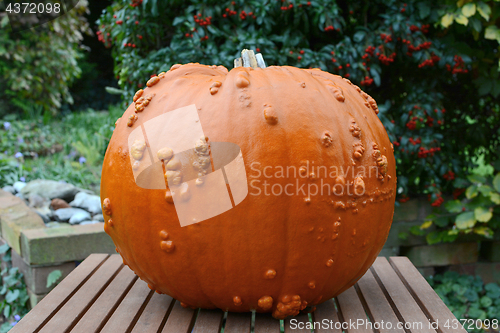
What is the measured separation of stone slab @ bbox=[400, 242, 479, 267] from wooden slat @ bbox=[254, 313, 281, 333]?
82.3 inches

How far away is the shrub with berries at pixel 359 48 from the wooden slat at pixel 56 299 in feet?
4.65

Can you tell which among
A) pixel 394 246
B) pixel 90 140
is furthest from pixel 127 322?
pixel 90 140

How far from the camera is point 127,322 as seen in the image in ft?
5.14

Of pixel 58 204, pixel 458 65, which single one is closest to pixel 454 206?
pixel 458 65

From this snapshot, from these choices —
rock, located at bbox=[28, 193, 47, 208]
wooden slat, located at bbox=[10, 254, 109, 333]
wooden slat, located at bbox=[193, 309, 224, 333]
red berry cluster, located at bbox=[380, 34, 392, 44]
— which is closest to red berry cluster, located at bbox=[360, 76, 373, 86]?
red berry cluster, located at bbox=[380, 34, 392, 44]

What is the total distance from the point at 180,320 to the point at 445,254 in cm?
252

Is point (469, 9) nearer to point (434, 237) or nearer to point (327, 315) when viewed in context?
point (434, 237)

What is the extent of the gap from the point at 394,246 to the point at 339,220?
213 centimetres

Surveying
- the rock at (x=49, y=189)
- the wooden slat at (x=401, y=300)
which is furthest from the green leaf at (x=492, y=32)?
the rock at (x=49, y=189)

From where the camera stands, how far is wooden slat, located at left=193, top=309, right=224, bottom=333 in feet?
5.01

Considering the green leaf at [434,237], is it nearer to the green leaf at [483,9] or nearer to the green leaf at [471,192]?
the green leaf at [471,192]

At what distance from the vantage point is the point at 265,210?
1396mm

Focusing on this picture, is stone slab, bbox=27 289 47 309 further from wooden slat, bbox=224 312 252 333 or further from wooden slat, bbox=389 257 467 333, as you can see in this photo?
wooden slat, bbox=389 257 467 333

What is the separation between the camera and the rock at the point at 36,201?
352 cm
